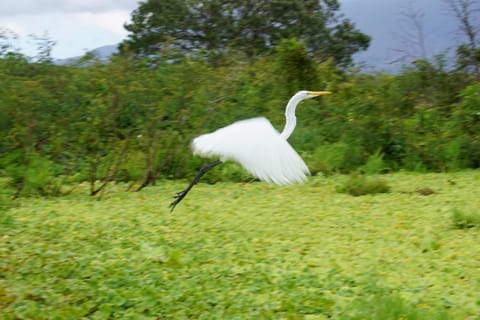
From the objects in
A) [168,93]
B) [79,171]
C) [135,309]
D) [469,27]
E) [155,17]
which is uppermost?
[155,17]

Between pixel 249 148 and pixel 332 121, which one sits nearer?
pixel 249 148

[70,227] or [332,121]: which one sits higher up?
[332,121]

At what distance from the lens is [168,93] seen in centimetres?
848

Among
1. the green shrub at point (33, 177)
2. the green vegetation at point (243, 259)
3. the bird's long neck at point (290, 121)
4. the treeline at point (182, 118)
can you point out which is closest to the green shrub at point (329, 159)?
the treeline at point (182, 118)

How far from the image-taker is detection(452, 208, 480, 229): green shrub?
5.79 metres

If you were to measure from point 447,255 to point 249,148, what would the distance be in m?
1.60

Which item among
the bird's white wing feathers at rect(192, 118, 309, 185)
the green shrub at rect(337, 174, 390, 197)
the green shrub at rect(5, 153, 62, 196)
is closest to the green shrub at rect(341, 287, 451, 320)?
the bird's white wing feathers at rect(192, 118, 309, 185)

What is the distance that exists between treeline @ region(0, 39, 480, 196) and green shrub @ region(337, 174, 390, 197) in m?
1.26

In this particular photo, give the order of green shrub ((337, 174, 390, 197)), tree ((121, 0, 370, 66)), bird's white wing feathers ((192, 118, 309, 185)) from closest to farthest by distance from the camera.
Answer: bird's white wing feathers ((192, 118, 309, 185)) → green shrub ((337, 174, 390, 197)) → tree ((121, 0, 370, 66))


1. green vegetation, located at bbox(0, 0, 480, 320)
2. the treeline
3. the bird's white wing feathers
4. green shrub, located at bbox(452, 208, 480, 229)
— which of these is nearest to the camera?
green vegetation, located at bbox(0, 0, 480, 320)

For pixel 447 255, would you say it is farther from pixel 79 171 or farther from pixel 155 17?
pixel 155 17

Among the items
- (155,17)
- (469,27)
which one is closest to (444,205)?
(469,27)

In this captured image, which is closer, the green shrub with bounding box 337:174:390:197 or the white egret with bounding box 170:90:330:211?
the white egret with bounding box 170:90:330:211

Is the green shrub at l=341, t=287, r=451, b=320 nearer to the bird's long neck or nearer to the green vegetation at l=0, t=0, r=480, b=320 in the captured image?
the green vegetation at l=0, t=0, r=480, b=320
